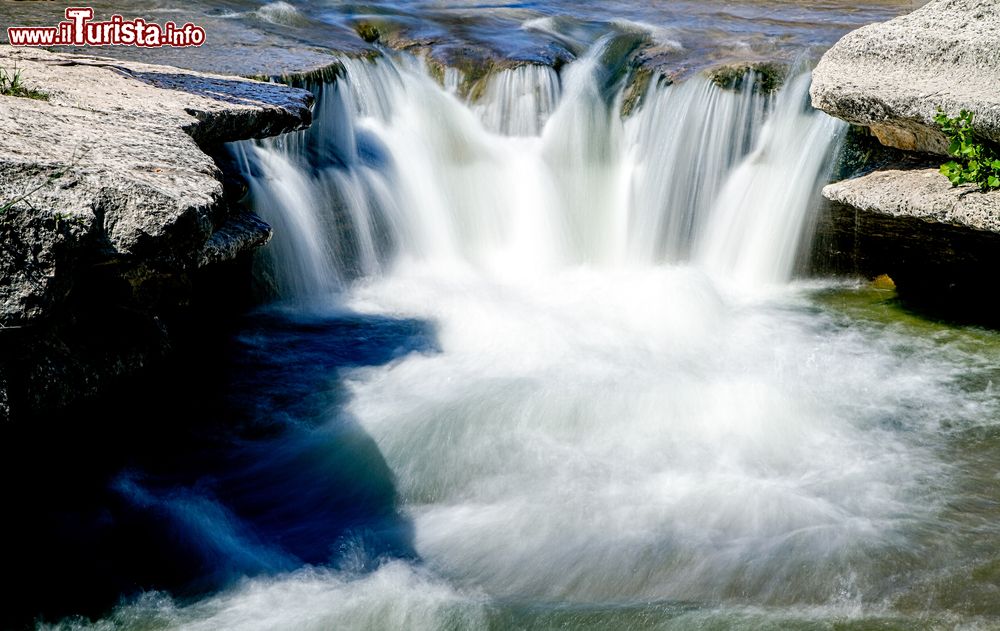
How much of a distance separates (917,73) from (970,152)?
31.7 inches

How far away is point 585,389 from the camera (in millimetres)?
5879

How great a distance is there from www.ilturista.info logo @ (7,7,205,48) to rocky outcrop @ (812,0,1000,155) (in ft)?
19.3

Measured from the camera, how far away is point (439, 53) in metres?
10.3

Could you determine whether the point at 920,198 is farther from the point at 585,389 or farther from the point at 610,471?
the point at 610,471

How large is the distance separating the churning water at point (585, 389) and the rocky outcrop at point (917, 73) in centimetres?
105

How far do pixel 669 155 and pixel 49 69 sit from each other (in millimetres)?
5182

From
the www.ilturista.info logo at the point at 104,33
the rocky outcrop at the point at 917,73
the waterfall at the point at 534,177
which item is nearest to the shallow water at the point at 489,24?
the www.ilturista.info logo at the point at 104,33

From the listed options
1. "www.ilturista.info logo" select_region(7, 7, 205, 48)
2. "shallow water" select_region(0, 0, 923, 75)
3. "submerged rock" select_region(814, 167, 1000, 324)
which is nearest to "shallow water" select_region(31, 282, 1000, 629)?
"submerged rock" select_region(814, 167, 1000, 324)

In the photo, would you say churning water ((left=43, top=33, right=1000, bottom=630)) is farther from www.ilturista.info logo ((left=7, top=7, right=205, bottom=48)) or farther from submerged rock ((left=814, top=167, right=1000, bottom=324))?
www.ilturista.info logo ((left=7, top=7, right=205, bottom=48))

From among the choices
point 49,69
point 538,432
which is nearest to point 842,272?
point 538,432

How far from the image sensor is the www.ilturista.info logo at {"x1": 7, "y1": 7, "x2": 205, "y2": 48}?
27.6ft

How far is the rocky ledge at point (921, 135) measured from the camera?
5.95m

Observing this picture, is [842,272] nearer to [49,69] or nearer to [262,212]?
[262,212]

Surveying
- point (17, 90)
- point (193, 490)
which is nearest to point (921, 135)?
point (193, 490)
